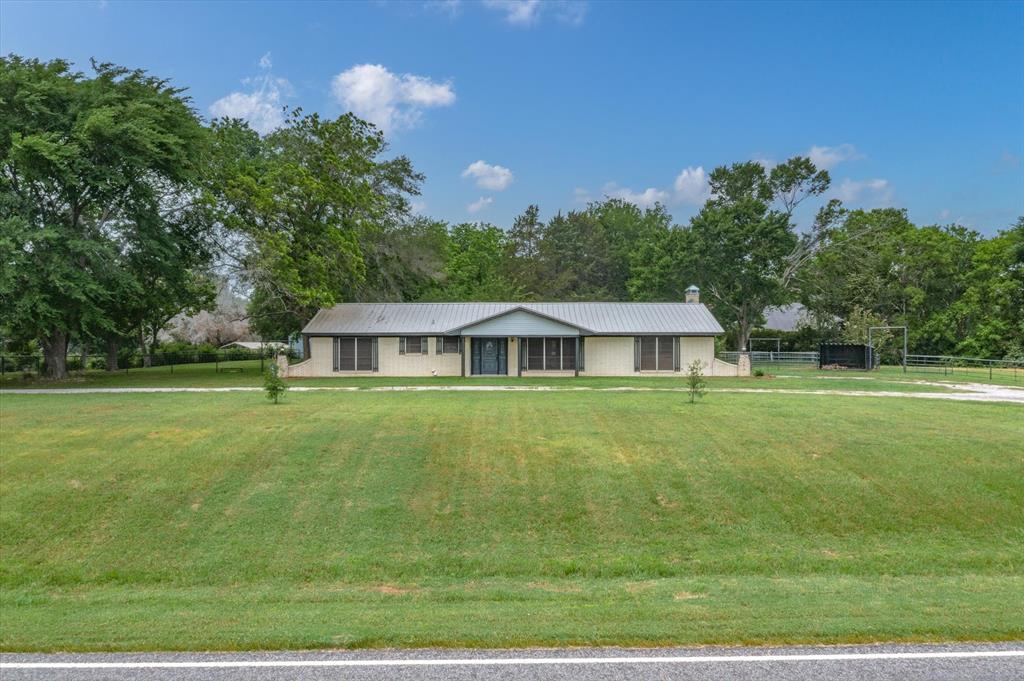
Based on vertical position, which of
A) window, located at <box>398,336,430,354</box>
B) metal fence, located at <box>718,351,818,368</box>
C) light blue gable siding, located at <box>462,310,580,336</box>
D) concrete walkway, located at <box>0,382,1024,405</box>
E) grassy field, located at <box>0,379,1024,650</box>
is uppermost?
light blue gable siding, located at <box>462,310,580,336</box>

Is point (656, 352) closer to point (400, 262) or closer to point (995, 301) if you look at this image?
point (400, 262)

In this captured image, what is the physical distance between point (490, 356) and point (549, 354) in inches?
111

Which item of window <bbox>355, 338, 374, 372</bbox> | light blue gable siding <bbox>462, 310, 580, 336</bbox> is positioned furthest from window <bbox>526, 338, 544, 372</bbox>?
window <bbox>355, 338, 374, 372</bbox>

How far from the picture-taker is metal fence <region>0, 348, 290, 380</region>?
34.1 meters

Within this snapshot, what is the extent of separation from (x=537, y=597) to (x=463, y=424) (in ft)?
25.0

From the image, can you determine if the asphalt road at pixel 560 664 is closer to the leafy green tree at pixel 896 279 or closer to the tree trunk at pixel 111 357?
the tree trunk at pixel 111 357

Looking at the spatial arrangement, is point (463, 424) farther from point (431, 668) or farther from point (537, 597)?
point (431, 668)

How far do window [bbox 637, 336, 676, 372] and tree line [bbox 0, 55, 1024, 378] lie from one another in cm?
1470

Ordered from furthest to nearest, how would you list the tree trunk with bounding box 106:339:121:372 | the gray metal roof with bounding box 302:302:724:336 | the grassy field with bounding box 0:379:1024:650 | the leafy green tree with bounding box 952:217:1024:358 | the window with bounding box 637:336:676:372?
the leafy green tree with bounding box 952:217:1024:358 < the tree trunk with bounding box 106:339:121:372 < the window with bounding box 637:336:676:372 < the gray metal roof with bounding box 302:302:724:336 < the grassy field with bounding box 0:379:1024:650

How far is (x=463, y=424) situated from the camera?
624 inches

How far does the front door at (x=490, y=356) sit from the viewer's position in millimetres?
32094

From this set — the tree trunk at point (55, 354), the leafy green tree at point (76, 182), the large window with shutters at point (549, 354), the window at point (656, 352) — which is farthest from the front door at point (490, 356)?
the tree trunk at point (55, 354)

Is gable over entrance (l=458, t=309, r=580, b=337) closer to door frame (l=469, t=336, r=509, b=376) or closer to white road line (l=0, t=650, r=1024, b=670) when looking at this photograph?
door frame (l=469, t=336, r=509, b=376)

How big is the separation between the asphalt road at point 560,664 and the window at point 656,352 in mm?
26401
